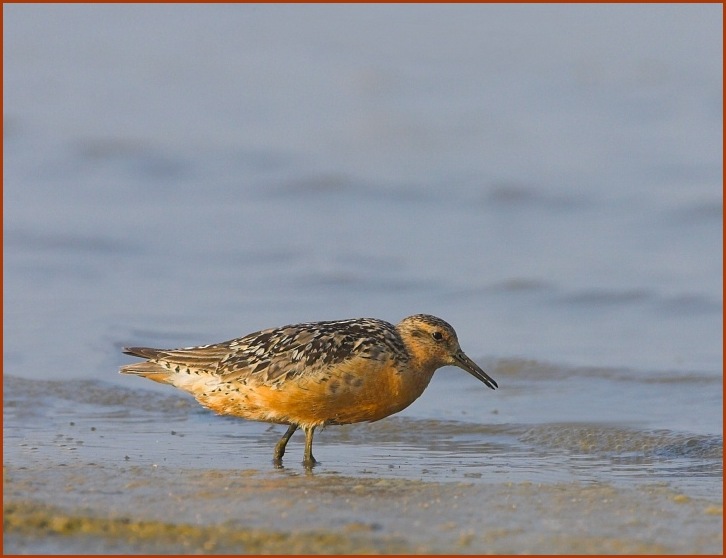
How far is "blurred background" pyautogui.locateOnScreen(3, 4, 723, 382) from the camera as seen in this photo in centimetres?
1395

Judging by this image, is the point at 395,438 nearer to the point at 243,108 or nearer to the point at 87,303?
the point at 87,303

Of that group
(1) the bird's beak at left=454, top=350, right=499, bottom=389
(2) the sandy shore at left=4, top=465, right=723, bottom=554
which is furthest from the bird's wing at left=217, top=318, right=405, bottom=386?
(2) the sandy shore at left=4, top=465, right=723, bottom=554

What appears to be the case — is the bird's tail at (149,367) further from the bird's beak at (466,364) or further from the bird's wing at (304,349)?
the bird's beak at (466,364)

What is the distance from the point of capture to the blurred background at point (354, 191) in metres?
14.0

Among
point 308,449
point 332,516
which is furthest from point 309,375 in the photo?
point 332,516

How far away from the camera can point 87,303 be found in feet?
47.0

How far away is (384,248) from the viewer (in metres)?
17.2

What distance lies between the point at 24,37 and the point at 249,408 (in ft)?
68.1

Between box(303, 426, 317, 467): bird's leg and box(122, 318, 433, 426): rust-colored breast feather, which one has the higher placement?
box(122, 318, 433, 426): rust-colored breast feather

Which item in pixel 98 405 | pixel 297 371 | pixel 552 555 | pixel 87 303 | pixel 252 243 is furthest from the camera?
pixel 252 243

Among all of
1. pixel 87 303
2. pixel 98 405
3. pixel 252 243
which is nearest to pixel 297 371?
pixel 98 405

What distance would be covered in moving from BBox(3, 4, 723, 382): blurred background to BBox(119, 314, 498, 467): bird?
2.77 metres

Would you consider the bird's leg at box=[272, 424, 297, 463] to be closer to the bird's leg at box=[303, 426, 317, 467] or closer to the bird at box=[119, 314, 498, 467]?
the bird at box=[119, 314, 498, 467]

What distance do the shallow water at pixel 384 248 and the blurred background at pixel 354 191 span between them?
0.18 feet
